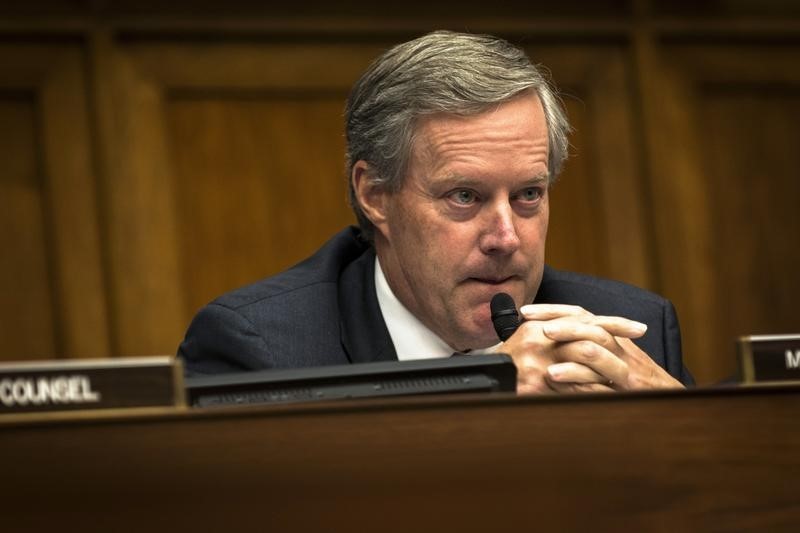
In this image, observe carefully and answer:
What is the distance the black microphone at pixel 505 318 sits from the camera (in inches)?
79.8

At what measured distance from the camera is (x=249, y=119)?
Result: 3461 mm

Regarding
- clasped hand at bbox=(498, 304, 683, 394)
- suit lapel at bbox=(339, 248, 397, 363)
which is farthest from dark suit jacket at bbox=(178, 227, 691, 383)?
clasped hand at bbox=(498, 304, 683, 394)

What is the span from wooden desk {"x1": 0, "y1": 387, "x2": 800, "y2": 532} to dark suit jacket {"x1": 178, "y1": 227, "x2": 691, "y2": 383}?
0.95m

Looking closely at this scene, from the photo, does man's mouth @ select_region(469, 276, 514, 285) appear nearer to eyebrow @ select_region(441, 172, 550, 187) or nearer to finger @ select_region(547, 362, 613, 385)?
eyebrow @ select_region(441, 172, 550, 187)

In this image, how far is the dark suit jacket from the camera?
2131 mm

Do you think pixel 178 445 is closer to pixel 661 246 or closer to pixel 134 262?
pixel 134 262

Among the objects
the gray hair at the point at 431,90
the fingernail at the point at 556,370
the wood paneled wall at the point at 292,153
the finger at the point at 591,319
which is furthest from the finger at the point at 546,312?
the wood paneled wall at the point at 292,153

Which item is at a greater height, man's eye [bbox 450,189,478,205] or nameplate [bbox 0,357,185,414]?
man's eye [bbox 450,189,478,205]

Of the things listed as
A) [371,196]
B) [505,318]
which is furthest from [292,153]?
[505,318]

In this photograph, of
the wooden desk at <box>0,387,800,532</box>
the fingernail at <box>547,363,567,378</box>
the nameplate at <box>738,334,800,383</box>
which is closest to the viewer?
the wooden desk at <box>0,387,800,532</box>

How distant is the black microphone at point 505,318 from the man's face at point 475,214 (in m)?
0.10

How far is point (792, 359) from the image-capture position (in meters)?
1.30

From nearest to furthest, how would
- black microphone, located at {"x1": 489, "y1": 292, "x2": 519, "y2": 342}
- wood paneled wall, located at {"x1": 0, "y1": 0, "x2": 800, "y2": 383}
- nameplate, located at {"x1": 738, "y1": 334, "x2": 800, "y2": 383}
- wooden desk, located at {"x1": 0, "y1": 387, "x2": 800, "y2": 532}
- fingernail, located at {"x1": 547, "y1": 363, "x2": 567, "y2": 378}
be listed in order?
1. wooden desk, located at {"x1": 0, "y1": 387, "x2": 800, "y2": 532}
2. nameplate, located at {"x1": 738, "y1": 334, "x2": 800, "y2": 383}
3. fingernail, located at {"x1": 547, "y1": 363, "x2": 567, "y2": 378}
4. black microphone, located at {"x1": 489, "y1": 292, "x2": 519, "y2": 342}
5. wood paneled wall, located at {"x1": 0, "y1": 0, "x2": 800, "y2": 383}

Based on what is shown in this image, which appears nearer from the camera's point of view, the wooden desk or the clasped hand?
the wooden desk
